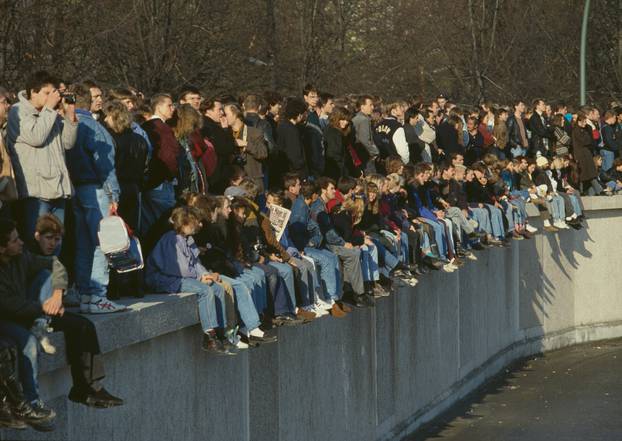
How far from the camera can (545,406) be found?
2588 centimetres

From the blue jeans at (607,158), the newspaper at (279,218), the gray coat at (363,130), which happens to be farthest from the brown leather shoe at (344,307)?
the blue jeans at (607,158)

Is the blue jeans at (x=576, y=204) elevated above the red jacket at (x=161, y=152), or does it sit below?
below

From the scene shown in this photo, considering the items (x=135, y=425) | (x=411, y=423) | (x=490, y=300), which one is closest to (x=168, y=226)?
(x=135, y=425)

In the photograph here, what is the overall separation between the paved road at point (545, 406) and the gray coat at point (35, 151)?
11.9m

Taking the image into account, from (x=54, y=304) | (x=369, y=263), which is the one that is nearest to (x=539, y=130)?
(x=369, y=263)

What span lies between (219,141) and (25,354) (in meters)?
6.85

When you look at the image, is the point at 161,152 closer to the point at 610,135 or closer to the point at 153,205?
the point at 153,205

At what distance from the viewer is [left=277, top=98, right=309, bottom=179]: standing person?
1862 centimetres

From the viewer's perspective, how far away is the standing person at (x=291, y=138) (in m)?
18.6

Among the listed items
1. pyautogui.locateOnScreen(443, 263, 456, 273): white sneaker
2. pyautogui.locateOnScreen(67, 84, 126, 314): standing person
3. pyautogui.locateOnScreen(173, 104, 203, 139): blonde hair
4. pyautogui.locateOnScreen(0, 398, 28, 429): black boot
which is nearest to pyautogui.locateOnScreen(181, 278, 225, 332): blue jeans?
pyautogui.locateOnScreen(67, 84, 126, 314): standing person

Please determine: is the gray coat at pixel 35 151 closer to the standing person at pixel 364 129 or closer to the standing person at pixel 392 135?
the standing person at pixel 364 129

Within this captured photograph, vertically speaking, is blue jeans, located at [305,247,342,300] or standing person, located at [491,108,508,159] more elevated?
standing person, located at [491,108,508,159]

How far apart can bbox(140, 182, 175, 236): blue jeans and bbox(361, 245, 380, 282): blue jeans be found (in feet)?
16.3

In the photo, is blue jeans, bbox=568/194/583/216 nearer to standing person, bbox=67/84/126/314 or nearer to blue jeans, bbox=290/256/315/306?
blue jeans, bbox=290/256/315/306
